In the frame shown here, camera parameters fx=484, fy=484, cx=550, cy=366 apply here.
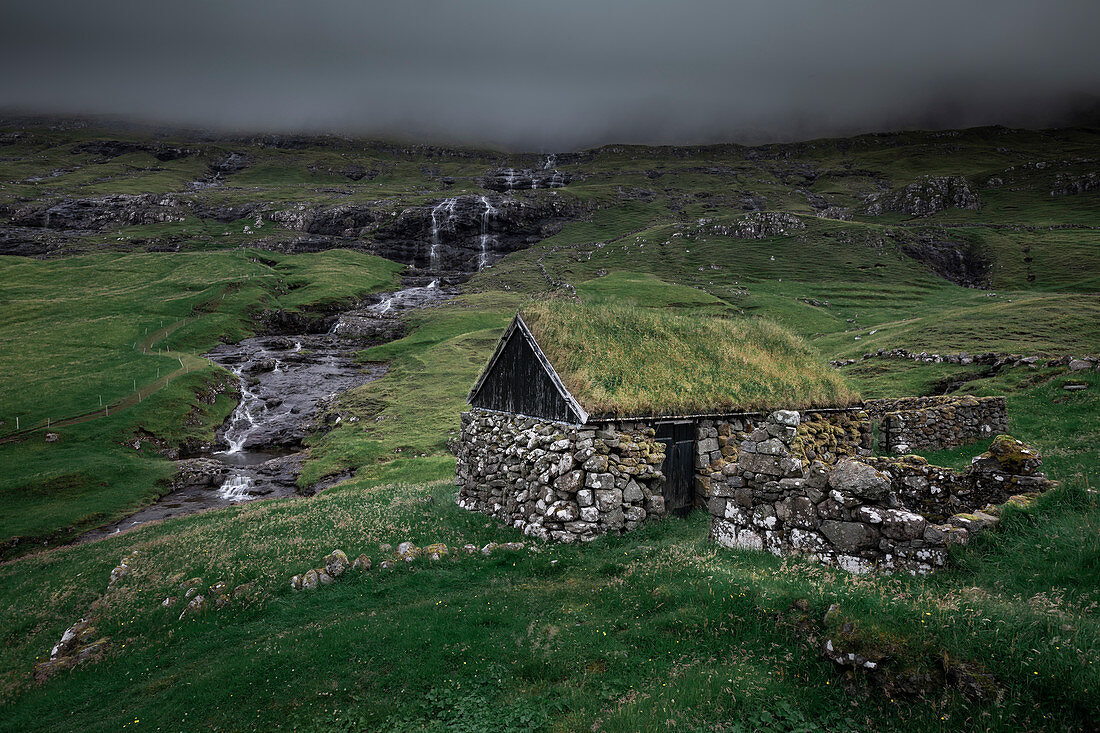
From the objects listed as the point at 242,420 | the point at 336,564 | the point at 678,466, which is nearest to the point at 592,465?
the point at 678,466

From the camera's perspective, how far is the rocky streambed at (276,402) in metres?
39.3

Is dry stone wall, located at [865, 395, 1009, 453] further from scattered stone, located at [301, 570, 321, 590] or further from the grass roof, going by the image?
scattered stone, located at [301, 570, 321, 590]

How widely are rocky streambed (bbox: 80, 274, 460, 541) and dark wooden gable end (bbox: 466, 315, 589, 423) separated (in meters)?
23.3

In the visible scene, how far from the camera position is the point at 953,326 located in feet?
163

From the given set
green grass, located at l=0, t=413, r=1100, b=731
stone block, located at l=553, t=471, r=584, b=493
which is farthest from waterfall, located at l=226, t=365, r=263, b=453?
Answer: stone block, located at l=553, t=471, r=584, b=493

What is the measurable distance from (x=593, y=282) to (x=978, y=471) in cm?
11967

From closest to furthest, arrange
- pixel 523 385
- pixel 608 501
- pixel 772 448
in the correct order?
pixel 772 448, pixel 608 501, pixel 523 385

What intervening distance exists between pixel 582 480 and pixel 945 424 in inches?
722

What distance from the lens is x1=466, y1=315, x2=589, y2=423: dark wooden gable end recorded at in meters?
18.0

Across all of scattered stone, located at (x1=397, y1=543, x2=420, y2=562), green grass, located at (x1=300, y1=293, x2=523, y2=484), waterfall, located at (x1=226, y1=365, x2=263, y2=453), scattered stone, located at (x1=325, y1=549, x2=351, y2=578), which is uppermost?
scattered stone, located at (x1=397, y1=543, x2=420, y2=562)

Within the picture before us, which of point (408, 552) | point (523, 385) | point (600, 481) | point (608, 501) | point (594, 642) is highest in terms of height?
point (523, 385)

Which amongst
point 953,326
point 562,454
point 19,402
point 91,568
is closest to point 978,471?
point 562,454

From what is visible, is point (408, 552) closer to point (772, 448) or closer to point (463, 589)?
point (463, 589)

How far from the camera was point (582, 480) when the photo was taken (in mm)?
16594
